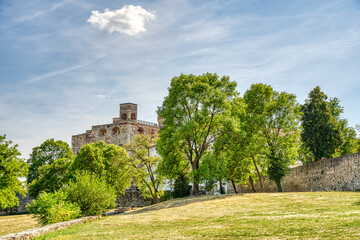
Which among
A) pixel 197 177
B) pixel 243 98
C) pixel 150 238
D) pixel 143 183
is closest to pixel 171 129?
pixel 197 177

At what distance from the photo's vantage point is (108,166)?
43.9m

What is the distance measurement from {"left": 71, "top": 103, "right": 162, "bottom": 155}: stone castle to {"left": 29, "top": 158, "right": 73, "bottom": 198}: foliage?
26.3 m

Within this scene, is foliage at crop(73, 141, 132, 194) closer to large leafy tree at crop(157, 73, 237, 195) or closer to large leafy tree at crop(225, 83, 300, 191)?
large leafy tree at crop(157, 73, 237, 195)

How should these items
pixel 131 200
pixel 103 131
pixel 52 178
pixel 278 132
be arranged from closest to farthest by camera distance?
pixel 278 132, pixel 52 178, pixel 131 200, pixel 103 131

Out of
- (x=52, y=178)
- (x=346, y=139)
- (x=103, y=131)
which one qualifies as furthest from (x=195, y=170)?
(x=103, y=131)

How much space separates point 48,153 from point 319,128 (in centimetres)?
4382

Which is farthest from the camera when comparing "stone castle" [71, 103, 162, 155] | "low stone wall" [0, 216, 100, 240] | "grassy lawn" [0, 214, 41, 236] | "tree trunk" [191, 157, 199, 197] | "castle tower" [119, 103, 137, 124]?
"castle tower" [119, 103, 137, 124]

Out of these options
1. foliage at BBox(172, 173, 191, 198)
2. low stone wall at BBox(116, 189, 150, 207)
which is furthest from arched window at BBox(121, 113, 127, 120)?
foliage at BBox(172, 173, 191, 198)

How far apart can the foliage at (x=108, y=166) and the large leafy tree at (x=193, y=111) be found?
1085 centimetres

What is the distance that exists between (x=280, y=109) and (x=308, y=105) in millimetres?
7772

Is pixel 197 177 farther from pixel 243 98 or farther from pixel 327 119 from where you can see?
pixel 327 119

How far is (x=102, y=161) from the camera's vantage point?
143ft

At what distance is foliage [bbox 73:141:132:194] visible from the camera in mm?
40625

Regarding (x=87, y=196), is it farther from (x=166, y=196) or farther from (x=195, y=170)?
(x=166, y=196)
